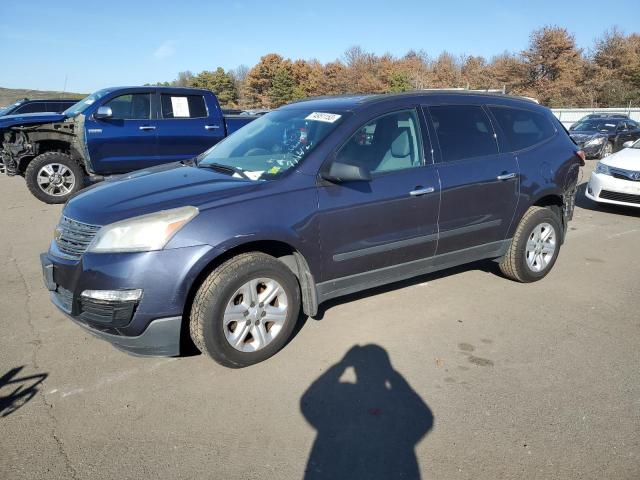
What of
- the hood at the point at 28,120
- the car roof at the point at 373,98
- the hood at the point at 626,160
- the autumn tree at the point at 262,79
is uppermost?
the autumn tree at the point at 262,79

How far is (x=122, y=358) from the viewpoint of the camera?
3.32 m

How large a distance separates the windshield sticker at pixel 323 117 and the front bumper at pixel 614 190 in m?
6.29

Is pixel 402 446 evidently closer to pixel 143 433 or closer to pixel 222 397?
pixel 222 397

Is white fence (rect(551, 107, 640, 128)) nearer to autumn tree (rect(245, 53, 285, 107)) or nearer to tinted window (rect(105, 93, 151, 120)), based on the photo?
tinted window (rect(105, 93, 151, 120))

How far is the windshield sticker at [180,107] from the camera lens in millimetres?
8773

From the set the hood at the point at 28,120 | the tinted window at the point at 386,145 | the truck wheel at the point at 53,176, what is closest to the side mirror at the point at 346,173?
the tinted window at the point at 386,145

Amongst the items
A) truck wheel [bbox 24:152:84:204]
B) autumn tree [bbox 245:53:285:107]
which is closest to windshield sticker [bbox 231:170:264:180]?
truck wheel [bbox 24:152:84:204]

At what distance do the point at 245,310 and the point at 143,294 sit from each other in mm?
652

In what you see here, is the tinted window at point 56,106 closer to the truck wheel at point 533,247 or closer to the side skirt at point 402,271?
the side skirt at point 402,271

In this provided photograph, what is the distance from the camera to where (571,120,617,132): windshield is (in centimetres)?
1691

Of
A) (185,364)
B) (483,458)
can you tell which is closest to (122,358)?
(185,364)

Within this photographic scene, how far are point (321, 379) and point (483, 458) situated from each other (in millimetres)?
1083

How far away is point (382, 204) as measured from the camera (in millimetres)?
3553

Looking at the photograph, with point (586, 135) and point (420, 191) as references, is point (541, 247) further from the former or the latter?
point (586, 135)
